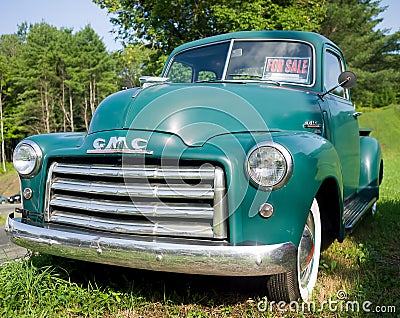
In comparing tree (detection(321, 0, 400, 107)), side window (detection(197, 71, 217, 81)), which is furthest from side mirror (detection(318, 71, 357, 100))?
tree (detection(321, 0, 400, 107))

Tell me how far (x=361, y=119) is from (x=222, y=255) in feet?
103

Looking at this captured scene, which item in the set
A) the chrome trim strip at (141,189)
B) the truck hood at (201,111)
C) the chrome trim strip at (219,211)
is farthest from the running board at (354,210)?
the chrome trim strip at (141,189)

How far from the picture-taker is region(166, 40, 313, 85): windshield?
11.6 ft

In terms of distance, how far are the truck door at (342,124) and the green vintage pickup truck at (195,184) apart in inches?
8.6

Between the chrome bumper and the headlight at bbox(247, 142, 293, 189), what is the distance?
33cm

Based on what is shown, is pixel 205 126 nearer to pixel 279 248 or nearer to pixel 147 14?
pixel 279 248

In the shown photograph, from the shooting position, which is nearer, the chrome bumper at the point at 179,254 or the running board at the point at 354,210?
the chrome bumper at the point at 179,254

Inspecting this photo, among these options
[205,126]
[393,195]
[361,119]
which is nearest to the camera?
[205,126]

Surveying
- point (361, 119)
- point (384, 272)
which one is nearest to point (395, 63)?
point (361, 119)

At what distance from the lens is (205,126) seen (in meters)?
2.60

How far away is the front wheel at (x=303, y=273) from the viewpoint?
8.31 ft

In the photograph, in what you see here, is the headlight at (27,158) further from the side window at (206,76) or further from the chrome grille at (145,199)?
the side window at (206,76)

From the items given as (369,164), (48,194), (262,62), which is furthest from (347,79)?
(48,194)

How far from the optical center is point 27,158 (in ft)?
9.70
